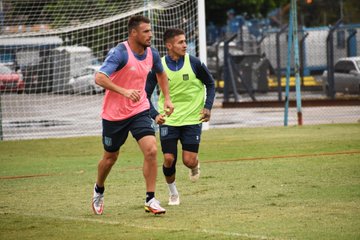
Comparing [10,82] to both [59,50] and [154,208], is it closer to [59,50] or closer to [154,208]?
[59,50]

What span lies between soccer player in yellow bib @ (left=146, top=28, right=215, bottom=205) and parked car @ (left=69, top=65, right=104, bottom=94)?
51.2 ft

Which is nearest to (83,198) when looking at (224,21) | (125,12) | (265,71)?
(125,12)

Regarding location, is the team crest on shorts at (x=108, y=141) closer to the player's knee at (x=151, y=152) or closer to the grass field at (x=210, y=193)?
the player's knee at (x=151, y=152)

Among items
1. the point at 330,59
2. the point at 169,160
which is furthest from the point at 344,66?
the point at 169,160

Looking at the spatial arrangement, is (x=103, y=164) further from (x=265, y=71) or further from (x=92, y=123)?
(x=265, y=71)

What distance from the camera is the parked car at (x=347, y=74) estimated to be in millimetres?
31547

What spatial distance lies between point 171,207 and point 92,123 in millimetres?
16392

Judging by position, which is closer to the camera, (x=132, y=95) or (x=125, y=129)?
(x=132, y=95)

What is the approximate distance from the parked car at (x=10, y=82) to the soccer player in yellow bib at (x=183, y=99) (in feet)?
45.4

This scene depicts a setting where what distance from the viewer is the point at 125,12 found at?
24.2 metres

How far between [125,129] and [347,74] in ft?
73.9

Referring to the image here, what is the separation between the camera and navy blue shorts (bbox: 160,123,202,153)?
11211mm

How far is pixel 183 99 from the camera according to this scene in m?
11.5

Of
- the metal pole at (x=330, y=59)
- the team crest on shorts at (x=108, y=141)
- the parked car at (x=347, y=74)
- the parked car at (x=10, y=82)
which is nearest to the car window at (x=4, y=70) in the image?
the parked car at (x=10, y=82)
